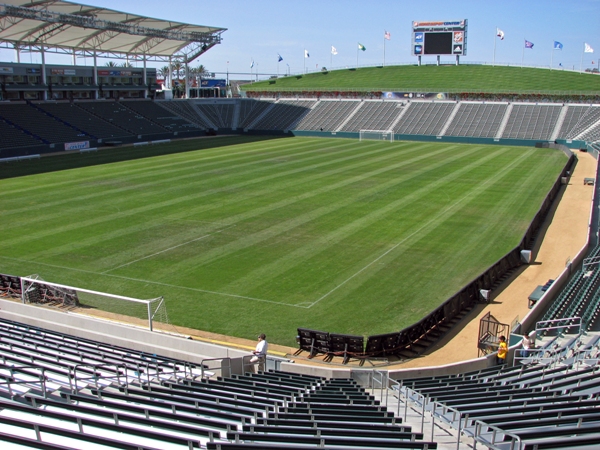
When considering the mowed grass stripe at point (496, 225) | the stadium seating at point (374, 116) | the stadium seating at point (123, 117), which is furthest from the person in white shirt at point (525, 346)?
the stadium seating at point (374, 116)

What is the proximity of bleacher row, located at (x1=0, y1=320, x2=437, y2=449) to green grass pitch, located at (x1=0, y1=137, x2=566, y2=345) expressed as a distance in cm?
595

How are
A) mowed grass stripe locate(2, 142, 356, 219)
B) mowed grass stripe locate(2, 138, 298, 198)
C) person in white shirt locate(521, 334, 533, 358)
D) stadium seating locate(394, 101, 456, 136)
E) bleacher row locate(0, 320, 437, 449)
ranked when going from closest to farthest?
bleacher row locate(0, 320, 437, 449), person in white shirt locate(521, 334, 533, 358), mowed grass stripe locate(2, 142, 356, 219), mowed grass stripe locate(2, 138, 298, 198), stadium seating locate(394, 101, 456, 136)

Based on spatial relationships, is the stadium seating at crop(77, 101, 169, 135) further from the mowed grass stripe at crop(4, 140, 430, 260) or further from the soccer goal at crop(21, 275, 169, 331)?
the soccer goal at crop(21, 275, 169, 331)

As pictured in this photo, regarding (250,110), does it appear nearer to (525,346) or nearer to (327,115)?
(327,115)

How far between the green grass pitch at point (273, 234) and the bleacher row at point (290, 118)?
1706 cm

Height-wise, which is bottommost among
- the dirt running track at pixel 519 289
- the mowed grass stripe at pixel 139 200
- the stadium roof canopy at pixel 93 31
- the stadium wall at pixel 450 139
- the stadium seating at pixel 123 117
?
the dirt running track at pixel 519 289

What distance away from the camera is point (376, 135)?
8281 centimetres

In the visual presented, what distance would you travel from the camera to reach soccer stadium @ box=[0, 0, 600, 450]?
9.16 metres

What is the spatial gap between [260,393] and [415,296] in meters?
11.8

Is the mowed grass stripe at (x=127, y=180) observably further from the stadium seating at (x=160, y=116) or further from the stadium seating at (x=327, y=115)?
the stadium seating at (x=327, y=115)

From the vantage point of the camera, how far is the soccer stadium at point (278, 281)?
9.16 m

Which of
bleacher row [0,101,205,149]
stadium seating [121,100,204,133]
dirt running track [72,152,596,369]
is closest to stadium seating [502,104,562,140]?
dirt running track [72,152,596,369]

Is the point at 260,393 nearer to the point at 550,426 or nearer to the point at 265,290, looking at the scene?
the point at 550,426

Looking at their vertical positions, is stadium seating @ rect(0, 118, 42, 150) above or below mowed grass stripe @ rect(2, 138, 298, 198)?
above
